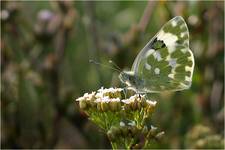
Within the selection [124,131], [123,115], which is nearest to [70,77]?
[123,115]

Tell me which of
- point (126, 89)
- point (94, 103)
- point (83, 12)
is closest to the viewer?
point (94, 103)

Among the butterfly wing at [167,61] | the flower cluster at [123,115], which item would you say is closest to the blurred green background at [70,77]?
the butterfly wing at [167,61]

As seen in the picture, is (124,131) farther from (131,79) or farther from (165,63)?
(165,63)

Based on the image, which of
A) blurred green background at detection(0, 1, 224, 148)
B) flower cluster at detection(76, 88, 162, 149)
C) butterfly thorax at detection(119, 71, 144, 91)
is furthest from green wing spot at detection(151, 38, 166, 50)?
blurred green background at detection(0, 1, 224, 148)

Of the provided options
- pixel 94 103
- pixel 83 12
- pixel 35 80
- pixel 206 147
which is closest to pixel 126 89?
pixel 94 103

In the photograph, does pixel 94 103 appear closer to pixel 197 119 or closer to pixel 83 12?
pixel 197 119

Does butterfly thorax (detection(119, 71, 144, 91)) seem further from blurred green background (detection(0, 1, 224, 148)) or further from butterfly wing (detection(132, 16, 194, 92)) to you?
blurred green background (detection(0, 1, 224, 148))
